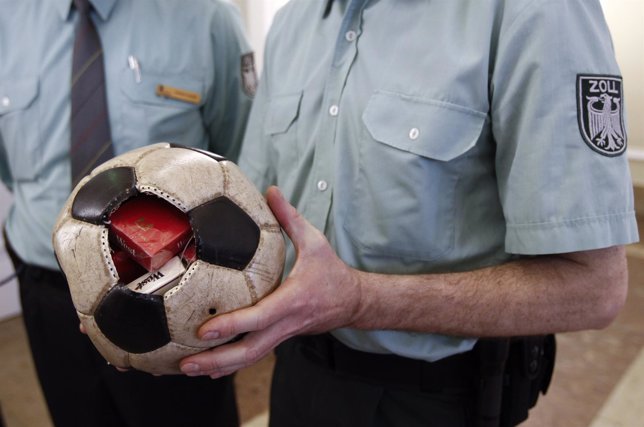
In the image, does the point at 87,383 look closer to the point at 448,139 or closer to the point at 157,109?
the point at 157,109

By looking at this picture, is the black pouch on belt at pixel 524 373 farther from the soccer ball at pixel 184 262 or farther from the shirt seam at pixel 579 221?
the soccer ball at pixel 184 262

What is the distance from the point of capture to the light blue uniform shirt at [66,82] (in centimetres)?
125

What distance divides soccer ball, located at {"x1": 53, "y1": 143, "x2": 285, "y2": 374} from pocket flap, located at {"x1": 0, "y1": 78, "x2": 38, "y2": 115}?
722mm

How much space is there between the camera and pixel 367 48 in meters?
0.87

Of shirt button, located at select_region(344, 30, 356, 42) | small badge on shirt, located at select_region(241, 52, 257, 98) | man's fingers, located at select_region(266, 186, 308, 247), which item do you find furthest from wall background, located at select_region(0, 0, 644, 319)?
man's fingers, located at select_region(266, 186, 308, 247)

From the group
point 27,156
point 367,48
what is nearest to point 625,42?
point 367,48

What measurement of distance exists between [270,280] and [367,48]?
44cm

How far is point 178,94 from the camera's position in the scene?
4.31ft

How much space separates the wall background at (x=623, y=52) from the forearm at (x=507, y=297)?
2.35m

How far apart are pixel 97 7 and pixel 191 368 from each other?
993mm

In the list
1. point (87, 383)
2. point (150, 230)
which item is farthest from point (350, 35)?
point (87, 383)

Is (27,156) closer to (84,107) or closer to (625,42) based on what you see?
(84,107)

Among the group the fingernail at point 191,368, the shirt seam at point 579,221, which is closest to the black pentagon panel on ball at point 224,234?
the fingernail at point 191,368

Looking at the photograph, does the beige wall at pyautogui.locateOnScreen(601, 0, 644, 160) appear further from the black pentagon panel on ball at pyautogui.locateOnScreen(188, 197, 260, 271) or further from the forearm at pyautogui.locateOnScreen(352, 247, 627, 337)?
the black pentagon panel on ball at pyautogui.locateOnScreen(188, 197, 260, 271)
